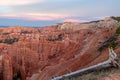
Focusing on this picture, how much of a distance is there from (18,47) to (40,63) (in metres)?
11.3

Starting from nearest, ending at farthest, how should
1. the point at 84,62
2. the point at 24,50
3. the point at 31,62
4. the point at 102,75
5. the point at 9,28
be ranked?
the point at 102,75 → the point at 84,62 → the point at 31,62 → the point at 24,50 → the point at 9,28

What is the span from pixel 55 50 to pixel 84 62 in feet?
92.8

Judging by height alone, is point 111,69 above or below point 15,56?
above

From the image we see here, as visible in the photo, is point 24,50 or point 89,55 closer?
point 89,55

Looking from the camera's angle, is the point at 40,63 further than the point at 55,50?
No

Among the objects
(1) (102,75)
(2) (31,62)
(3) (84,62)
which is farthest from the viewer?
(2) (31,62)

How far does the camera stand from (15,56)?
64625 millimetres

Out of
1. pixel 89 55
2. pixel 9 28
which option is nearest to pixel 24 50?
pixel 89 55

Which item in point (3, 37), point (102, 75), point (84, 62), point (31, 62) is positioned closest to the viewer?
point (102, 75)

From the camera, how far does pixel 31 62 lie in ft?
205

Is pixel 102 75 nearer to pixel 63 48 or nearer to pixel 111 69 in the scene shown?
pixel 111 69

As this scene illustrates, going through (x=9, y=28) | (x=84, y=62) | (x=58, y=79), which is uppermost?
(x=58, y=79)

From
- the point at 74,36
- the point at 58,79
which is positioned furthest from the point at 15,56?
the point at 58,79

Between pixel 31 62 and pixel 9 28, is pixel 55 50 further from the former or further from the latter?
pixel 9 28
